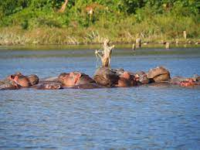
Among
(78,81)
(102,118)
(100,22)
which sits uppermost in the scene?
(100,22)

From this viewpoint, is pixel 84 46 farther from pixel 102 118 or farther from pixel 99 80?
pixel 102 118

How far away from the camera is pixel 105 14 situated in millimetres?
75312

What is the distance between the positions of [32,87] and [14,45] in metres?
43.6

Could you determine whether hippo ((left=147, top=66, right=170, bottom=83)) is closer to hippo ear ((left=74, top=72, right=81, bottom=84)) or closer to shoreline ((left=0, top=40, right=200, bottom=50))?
hippo ear ((left=74, top=72, right=81, bottom=84))

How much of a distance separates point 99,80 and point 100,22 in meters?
43.8

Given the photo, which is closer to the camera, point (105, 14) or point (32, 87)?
point (32, 87)

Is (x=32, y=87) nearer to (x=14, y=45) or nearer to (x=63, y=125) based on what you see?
(x=63, y=125)

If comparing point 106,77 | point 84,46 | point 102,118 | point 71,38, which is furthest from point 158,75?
point 71,38

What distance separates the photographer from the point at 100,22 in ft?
243

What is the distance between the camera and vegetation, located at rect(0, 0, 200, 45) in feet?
238

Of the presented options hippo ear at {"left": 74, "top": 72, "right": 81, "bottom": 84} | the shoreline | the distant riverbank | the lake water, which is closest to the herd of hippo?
hippo ear at {"left": 74, "top": 72, "right": 81, "bottom": 84}

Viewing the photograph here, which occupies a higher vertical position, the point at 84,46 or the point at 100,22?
the point at 100,22

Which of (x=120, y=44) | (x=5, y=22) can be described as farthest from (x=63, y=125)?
(x=5, y=22)

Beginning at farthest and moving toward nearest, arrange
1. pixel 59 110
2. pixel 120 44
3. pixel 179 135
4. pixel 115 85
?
pixel 120 44 → pixel 115 85 → pixel 59 110 → pixel 179 135
